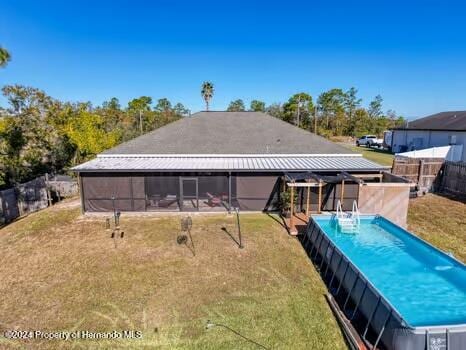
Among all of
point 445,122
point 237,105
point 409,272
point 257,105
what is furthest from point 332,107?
point 409,272

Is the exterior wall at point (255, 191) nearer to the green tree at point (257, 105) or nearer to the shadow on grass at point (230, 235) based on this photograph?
the shadow on grass at point (230, 235)

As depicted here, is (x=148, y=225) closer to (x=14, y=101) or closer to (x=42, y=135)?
(x=42, y=135)

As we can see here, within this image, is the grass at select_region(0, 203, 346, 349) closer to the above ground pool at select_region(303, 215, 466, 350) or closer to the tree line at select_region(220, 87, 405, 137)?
the above ground pool at select_region(303, 215, 466, 350)

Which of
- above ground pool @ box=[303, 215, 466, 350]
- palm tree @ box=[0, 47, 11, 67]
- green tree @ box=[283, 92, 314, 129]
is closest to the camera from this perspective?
above ground pool @ box=[303, 215, 466, 350]

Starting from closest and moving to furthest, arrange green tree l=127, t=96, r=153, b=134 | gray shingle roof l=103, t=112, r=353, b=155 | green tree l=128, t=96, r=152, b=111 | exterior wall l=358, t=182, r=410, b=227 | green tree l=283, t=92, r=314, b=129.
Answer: exterior wall l=358, t=182, r=410, b=227 < gray shingle roof l=103, t=112, r=353, b=155 < green tree l=127, t=96, r=153, b=134 < green tree l=283, t=92, r=314, b=129 < green tree l=128, t=96, r=152, b=111

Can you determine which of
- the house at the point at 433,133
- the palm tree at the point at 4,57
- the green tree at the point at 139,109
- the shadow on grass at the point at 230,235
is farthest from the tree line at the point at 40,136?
the house at the point at 433,133

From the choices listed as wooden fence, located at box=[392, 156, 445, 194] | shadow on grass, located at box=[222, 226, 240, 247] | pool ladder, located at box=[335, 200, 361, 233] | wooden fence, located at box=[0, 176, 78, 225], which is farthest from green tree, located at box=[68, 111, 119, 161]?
wooden fence, located at box=[392, 156, 445, 194]

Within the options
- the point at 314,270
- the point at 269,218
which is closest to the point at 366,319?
the point at 314,270
